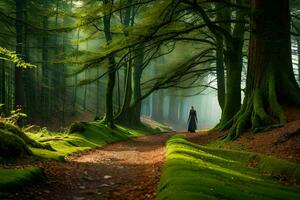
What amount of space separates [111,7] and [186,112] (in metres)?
78.1

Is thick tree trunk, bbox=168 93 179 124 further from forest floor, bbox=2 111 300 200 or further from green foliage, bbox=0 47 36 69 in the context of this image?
green foliage, bbox=0 47 36 69

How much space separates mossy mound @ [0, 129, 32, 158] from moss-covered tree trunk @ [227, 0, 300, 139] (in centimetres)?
675

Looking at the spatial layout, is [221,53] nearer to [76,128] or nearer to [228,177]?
[76,128]

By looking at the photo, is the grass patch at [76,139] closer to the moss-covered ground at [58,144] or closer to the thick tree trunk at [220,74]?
the moss-covered ground at [58,144]

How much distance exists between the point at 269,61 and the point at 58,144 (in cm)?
743

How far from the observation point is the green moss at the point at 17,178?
6.42 metres

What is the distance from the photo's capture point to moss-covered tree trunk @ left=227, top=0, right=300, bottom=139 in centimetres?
1356

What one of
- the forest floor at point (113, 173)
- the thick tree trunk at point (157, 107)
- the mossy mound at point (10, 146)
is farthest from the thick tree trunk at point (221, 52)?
the thick tree trunk at point (157, 107)

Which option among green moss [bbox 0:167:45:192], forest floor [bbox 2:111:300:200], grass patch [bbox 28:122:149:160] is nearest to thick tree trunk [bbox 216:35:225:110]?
grass patch [bbox 28:122:149:160]

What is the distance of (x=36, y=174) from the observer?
303 inches

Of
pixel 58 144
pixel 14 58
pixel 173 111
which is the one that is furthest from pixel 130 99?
pixel 173 111

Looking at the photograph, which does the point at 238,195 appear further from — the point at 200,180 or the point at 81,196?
the point at 81,196

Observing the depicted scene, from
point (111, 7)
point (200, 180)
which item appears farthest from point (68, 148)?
point (200, 180)

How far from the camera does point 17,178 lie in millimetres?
6848
